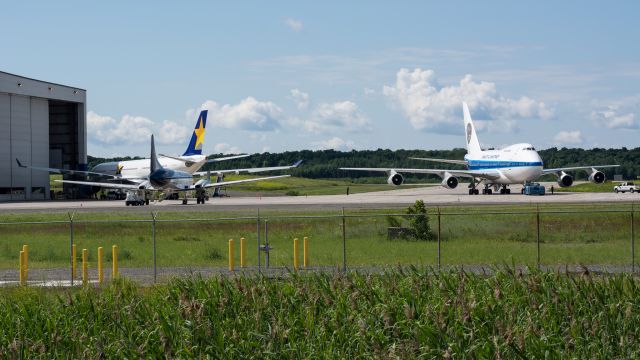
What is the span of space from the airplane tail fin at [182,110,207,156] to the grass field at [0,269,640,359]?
277 ft

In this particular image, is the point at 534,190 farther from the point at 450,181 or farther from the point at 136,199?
the point at 136,199

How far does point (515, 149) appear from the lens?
291ft

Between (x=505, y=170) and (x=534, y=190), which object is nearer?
(x=534, y=190)

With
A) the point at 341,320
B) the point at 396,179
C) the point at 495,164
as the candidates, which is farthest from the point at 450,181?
the point at 341,320

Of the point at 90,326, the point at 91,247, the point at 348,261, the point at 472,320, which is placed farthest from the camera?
the point at 91,247

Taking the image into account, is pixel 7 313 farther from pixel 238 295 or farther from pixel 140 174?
pixel 140 174

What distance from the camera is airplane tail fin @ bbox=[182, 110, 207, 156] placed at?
102125 millimetres

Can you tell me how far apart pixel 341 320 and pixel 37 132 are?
308 ft

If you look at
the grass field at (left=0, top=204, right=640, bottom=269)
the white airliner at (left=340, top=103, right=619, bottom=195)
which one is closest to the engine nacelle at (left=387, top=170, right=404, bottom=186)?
the white airliner at (left=340, top=103, right=619, bottom=195)

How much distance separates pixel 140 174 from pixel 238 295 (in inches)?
3756

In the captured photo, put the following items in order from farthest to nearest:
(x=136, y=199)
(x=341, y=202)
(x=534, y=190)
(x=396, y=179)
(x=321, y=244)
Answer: (x=396, y=179), (x=534, y=190), (x=136, y=199), (x=341, y=202), (x=321, y=244)

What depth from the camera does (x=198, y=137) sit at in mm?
102125

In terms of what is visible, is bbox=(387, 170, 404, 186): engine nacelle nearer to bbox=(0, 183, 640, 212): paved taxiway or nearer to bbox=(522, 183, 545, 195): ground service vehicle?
bbox=(0, 183, 640, 212): paved taxiway

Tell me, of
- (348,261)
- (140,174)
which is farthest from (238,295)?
(140,174)
